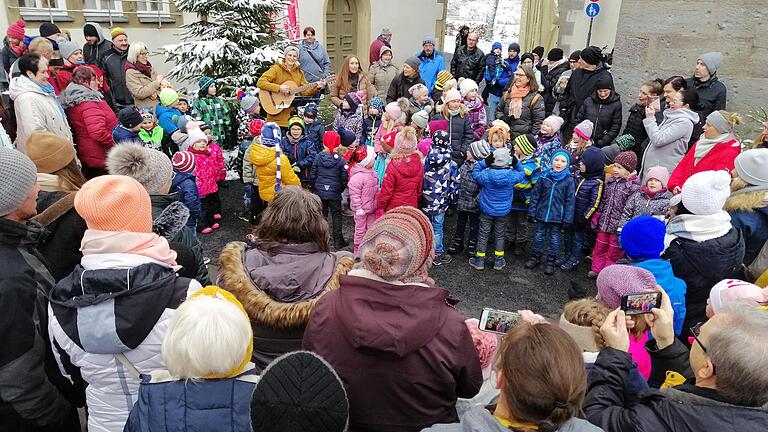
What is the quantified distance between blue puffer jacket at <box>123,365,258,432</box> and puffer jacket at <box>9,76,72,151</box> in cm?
464

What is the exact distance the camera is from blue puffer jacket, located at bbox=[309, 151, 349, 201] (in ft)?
19.9

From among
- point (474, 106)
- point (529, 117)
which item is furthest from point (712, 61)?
point (474, 106)

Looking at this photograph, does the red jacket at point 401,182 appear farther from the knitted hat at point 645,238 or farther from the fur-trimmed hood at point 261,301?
the fur-trimmed hood at point 261,301

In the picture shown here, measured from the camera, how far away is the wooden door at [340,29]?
14.9m

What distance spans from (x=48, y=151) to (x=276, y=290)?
1.91 m

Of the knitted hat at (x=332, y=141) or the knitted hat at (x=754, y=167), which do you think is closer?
the knitted hat at (x=754, y=167)

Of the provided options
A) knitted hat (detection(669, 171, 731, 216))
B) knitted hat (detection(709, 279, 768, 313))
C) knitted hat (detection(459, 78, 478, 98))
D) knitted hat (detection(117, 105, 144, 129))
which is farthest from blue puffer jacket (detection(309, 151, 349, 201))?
knitted hat (detection(709, 279, 768, 313))

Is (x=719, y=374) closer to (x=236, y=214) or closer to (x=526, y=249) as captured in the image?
(x=526, y=249)

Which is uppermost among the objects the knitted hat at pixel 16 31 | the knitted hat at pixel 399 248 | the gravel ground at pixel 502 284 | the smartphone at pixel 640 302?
the knitted hat at pixel 16 31

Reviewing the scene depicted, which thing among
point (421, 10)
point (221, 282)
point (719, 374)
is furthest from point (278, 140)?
point (421, 10)

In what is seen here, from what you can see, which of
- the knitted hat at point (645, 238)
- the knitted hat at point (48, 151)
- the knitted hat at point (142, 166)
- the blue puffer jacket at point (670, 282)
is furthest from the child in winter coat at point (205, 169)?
the blue puffer jacket at point (670, 282)

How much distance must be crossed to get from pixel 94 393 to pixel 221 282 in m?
0.70

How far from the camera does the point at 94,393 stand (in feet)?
7.14

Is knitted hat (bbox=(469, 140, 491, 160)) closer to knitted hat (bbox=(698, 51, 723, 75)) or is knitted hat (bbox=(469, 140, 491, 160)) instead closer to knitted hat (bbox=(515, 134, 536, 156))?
knitted hat (bbox=(515, 134, 536, 156))
